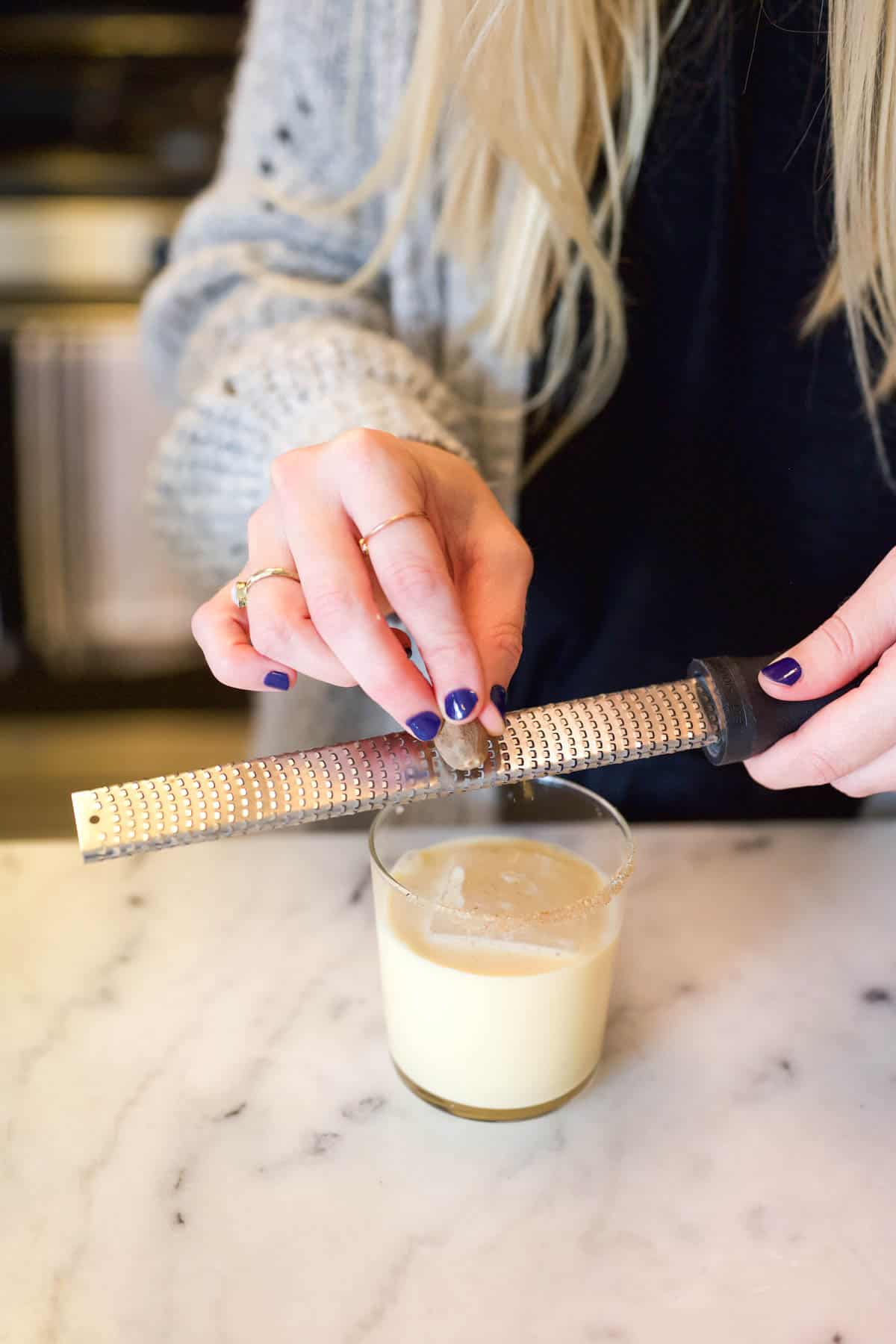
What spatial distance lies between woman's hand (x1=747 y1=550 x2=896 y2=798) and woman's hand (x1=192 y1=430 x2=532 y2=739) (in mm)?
115

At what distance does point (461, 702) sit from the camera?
434mm

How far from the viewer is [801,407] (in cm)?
75

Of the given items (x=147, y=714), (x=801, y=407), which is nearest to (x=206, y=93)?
(x=147, y=714)

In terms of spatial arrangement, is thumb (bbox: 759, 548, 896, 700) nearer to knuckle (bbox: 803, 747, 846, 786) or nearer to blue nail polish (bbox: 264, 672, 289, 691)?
knuckle (bbox: 803, 747, 846, 786)

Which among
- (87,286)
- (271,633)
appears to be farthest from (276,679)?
(87,286)

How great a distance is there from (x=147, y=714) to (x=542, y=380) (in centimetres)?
111

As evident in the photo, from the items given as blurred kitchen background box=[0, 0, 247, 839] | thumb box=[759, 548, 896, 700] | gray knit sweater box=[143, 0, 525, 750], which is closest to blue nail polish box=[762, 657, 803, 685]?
thumb box=[759, 548, 896, 700]

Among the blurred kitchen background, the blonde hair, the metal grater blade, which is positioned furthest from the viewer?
the blurred kitchen background

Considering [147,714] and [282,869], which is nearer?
[282,869]

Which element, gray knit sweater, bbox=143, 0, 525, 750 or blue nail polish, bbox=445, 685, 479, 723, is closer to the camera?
blue nail polish, bbox=445, 685, 479, 723

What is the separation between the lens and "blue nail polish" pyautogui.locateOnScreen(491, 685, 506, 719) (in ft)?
1.51

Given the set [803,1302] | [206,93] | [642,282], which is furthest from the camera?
[206,93]

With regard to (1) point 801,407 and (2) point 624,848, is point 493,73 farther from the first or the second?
(2) point 624,848

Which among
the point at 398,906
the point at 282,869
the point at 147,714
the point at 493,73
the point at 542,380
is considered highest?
the point at 493,73
